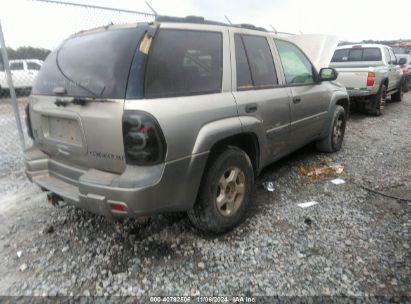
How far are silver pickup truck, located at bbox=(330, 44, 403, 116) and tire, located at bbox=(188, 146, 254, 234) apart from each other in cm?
608

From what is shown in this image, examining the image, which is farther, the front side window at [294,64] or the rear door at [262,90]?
the front side window at [294,64]

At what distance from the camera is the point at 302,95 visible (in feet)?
13.1

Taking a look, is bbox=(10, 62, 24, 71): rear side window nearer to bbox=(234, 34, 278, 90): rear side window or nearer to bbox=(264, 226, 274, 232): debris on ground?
bbox=(234, 34, 278, 90): rear side window

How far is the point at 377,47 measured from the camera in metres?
8.79

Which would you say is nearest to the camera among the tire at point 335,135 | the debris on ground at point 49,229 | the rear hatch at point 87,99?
the rear hatch at point 87,99

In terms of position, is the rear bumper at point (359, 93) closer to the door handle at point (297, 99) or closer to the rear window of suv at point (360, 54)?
the rear window of suv at point (360, 54)

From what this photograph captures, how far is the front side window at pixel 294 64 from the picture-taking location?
3842mm

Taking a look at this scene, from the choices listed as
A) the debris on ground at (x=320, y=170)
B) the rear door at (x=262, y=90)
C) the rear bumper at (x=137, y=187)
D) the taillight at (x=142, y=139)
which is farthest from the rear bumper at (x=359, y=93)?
the taillight at (x=142, y=139)

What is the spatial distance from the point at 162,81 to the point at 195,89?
0.34 metres

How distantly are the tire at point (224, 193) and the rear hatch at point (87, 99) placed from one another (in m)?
0.81

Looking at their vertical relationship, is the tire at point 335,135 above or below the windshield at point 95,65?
below

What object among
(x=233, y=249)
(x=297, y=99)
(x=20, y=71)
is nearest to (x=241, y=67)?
(x=297, y=99)

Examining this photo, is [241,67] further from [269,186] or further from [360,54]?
[360,54]

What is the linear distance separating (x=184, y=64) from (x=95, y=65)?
2.24 ft
